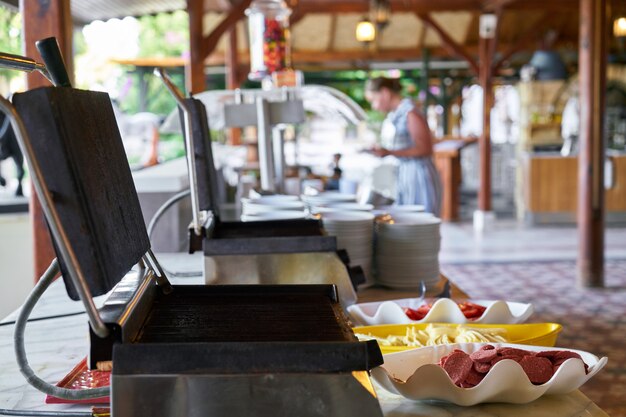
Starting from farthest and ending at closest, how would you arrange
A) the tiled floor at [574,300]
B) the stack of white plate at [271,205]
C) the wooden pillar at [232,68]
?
the wooden pillar at [232,68] → the tiled floor at [574,300] → the stack of white plate at [271,205]

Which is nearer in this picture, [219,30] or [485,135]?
[219,30]

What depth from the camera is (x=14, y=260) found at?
456 cm

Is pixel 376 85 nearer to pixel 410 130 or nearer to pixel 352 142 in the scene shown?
pixel 410 130

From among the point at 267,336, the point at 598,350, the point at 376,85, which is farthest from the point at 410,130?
the point at 267,336

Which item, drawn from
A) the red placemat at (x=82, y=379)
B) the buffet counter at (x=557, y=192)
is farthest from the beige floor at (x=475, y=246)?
the red placemat at (x=82, y=379)

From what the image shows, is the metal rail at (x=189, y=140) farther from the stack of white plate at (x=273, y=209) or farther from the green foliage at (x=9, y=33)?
the green foliage at (x=9, y=33)

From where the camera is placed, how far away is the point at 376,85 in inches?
212

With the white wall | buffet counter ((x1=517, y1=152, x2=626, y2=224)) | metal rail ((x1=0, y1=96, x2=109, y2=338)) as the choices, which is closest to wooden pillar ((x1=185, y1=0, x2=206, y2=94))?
the white wall

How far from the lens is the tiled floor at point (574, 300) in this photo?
13.3ft

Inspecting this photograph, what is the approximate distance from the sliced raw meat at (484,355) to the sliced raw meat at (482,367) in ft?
0.03

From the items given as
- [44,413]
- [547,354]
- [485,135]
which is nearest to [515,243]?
[485,135]

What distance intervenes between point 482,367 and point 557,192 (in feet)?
A: 31.1

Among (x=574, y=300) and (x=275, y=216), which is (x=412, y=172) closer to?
(x=574, y=300)

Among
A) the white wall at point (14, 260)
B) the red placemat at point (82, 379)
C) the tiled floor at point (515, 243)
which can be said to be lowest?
the tiled floor at point (515, 243)
